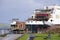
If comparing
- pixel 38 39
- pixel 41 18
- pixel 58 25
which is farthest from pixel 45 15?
pixel 38 39

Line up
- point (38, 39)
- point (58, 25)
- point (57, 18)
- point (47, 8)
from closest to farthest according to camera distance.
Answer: point (38, 39)
point (58, 25)
point (57, 18)
point (47, 8)

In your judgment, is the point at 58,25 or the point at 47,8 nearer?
the point at 58,25

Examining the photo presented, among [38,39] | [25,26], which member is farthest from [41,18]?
[38,39]

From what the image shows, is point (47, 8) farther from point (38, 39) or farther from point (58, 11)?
point (38, 39)

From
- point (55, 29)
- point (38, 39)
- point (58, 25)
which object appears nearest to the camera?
point (38, 39)

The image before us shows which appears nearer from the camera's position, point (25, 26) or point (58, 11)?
point (25, 26)

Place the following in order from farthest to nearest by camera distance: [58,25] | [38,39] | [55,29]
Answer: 1. [58,25]
2. [55,29]
3. [38,39]

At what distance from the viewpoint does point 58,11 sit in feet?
226

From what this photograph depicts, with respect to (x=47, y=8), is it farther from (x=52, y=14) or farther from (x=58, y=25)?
(x=58, y=25)

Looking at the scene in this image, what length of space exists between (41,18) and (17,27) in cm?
823

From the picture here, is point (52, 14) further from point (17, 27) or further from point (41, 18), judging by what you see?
point (17, 27)

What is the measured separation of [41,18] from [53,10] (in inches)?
168

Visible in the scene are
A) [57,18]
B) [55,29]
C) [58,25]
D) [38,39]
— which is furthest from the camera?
[57,18]

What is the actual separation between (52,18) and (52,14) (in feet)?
8.65
